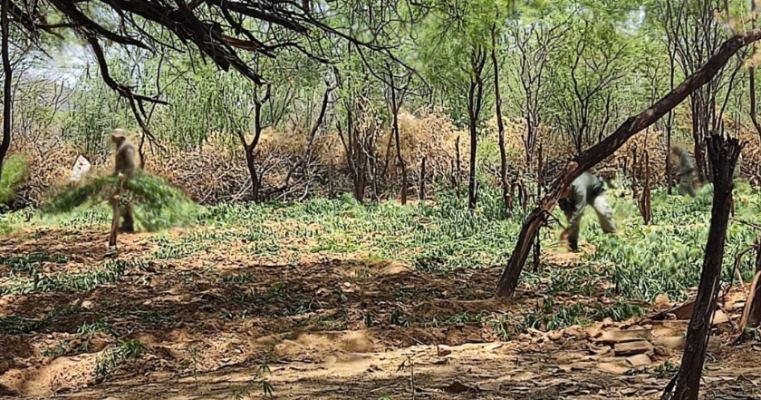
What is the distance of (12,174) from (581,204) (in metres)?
12.5

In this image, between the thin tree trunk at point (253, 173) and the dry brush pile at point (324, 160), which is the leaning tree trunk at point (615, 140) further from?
the thin tree trunk at point (253, 173)

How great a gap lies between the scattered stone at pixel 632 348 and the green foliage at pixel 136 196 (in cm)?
746

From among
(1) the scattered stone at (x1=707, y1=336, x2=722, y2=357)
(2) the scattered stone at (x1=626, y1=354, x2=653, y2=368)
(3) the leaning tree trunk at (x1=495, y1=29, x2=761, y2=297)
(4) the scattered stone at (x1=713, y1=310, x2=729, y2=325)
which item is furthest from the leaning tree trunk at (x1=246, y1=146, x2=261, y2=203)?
(2) the scattered stone at (x1=626, y1=354, x2=653, y2=368)

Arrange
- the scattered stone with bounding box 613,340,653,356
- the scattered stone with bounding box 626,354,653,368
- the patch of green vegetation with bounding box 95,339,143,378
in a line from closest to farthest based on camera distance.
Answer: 1. the scattered stone with bounding box 626,354,653,368
2. the scattered stone with bounding box 613,340,653,356
3. the patch of green vegetation with bounding box 95,339,143,378

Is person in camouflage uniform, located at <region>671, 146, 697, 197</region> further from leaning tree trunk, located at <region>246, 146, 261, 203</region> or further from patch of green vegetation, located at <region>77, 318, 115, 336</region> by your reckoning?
patch of green vegetation, located at <region>77, 318, 115, 336</region>

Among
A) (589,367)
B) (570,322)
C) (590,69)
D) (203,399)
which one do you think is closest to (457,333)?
(570,322)

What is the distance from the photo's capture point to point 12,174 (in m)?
15.6

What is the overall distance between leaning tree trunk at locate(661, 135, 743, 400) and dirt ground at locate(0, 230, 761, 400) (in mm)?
616

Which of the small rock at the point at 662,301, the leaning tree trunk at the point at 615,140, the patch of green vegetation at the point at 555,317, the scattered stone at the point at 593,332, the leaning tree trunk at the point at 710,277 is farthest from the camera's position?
the small rock at the point at 662,301

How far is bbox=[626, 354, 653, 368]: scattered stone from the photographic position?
3.58 metres

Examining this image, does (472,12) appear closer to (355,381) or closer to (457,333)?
(457,333)

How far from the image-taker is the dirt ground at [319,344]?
3.27m

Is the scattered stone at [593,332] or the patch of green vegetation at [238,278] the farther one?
the patch of green vegetation at [238,278]

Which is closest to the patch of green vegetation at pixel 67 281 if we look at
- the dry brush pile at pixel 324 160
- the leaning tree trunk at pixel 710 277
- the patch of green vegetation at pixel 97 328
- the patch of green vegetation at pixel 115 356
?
the patch of green vegetation at pixel 97 328
